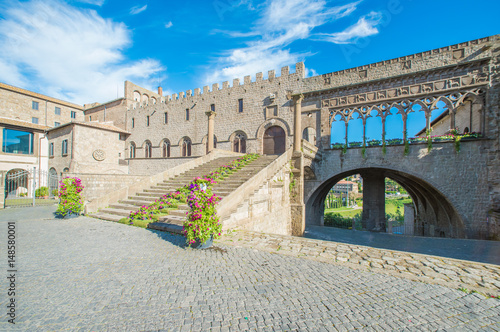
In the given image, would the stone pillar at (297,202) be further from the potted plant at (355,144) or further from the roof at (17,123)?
the roof at (17,123)

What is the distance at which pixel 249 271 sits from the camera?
14.8ft

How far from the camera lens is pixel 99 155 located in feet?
84.9

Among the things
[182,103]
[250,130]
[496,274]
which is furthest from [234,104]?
[496,274]

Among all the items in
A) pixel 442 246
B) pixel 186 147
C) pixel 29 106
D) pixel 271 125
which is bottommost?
pixel 442 246

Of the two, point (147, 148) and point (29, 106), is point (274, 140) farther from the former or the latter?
point (29, 106)

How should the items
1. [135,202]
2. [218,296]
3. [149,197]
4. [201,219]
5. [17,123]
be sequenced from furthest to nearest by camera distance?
[17,123], [149,197], [135,202], [201,219], [218,296]

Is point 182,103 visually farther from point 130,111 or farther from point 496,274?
point 496,274

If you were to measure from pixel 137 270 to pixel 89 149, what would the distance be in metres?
26.3

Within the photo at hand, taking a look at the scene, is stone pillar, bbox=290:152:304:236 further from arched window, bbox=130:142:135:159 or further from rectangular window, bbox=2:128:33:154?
rectangular window, bbox=2:128:33:154

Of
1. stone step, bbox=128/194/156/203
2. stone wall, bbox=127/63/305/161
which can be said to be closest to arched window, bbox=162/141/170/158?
stone wall, bbox=127/63/305/161

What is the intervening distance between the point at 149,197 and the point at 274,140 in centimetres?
1268

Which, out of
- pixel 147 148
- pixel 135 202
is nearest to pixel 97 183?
pixel 135 202

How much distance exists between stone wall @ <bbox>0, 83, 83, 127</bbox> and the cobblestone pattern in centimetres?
3758

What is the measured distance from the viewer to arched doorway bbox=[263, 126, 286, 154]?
Answer: 66.2ft
